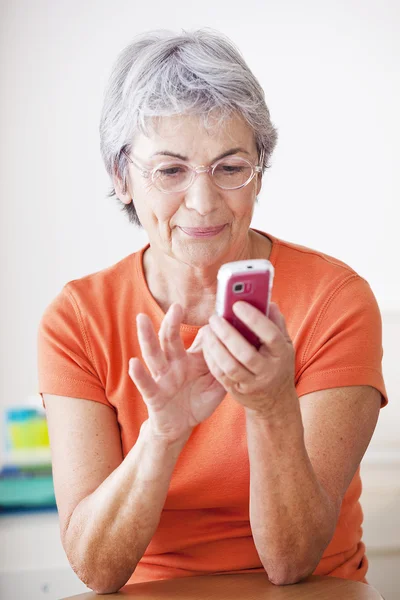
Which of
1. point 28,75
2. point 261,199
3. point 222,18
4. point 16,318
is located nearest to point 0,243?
point 16,318

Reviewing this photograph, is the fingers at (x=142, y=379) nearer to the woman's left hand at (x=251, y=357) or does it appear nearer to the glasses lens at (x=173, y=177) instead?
the woman's left hand at (x=251, y=357)

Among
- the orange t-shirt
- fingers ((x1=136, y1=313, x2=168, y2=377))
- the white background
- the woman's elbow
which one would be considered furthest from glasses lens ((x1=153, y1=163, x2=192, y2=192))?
the white background

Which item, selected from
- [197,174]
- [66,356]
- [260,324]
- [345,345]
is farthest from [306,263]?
[260,324]

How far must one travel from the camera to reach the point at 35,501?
8.24 ft

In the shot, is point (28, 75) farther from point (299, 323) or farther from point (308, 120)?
point (299, 323)

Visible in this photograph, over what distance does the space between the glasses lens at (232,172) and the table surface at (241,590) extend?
0.66 meters

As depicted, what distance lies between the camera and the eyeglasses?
1.44 metres

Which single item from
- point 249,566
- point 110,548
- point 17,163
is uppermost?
point 17,163

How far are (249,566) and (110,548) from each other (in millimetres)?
300

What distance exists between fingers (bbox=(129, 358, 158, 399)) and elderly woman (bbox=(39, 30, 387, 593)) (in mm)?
34

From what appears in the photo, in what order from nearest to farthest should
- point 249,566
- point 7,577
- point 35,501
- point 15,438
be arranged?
point 249,566, point 7,577, point 35,501, point 15,438

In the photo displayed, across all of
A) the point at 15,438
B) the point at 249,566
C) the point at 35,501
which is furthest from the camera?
the point at 15,438

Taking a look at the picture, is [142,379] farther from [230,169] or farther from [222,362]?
[230,169]

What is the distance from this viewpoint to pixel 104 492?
136 centimetres
